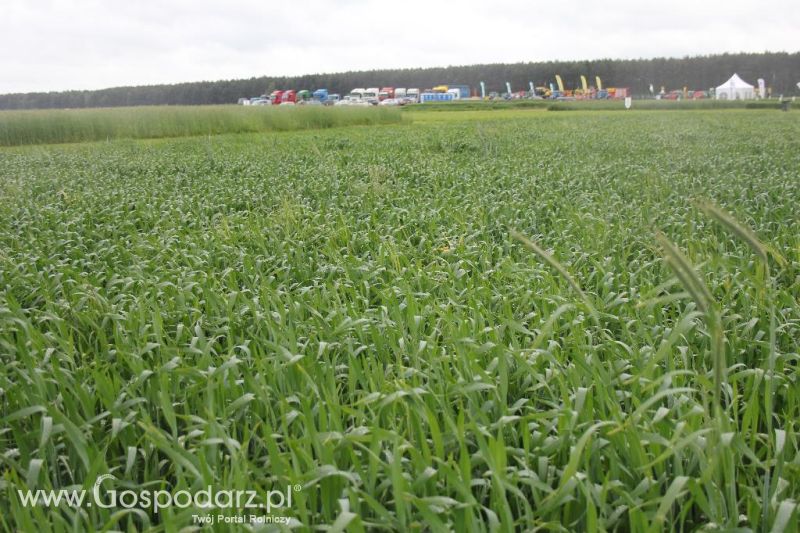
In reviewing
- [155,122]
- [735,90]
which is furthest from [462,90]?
[155,122]

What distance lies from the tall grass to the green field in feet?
65.4

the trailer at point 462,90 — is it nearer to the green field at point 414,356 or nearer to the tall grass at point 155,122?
the tall grass at point 155,122

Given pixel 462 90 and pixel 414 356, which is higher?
pixel 462 90

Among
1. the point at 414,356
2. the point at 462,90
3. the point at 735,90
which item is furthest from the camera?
the point at 462,90

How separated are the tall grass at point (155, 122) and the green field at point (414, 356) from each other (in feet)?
65.4

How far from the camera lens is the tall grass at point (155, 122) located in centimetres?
2870

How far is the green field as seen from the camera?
8.34 feet

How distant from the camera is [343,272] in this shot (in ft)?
19.9

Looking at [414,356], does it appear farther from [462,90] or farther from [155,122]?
[462,90]

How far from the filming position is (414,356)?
12.2 ft

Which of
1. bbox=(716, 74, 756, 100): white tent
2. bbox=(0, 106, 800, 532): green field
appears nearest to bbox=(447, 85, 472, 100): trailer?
bbox=(716, 74, 756, 100): white tent

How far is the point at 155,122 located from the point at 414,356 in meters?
31.3

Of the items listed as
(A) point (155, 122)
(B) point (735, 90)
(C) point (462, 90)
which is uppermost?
(C) point (462, 90)

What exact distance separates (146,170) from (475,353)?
13594 millimetres
